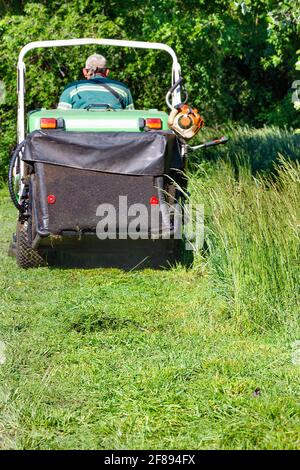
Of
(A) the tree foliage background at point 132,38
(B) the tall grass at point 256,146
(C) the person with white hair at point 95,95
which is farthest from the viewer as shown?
(A) the tree foliage background at point 132,38

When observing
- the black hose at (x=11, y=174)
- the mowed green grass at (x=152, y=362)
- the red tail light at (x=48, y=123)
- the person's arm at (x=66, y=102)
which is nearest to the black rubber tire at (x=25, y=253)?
the black hose at (x=11, y=174)

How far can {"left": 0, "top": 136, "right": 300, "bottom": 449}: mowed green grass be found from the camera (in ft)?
14.2

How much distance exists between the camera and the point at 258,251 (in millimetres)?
6098

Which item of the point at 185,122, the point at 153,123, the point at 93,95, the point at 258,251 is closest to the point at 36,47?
the point at 93,95

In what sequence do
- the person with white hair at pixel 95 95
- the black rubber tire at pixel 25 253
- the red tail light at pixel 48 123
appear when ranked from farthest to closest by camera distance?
the person with white hair at pixel 95 95, the black rubber tire at pixel 25 253, the red tail light at pixel 48 123

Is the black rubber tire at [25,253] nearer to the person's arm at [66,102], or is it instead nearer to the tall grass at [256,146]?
the person's arm at [66,102]

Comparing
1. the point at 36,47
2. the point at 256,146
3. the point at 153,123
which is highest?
the point at 36,47

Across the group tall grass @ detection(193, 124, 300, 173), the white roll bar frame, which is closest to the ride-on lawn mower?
the white roll bar frame

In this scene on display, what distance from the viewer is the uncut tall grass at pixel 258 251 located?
5.93 metres

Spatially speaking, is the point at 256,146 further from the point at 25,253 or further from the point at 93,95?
the point at 25,253

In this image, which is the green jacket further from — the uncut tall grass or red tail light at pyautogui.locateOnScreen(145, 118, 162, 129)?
the uncut tall grass

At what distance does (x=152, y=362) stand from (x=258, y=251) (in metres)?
1.20

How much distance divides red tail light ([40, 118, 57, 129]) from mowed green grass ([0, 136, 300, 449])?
123 cm
